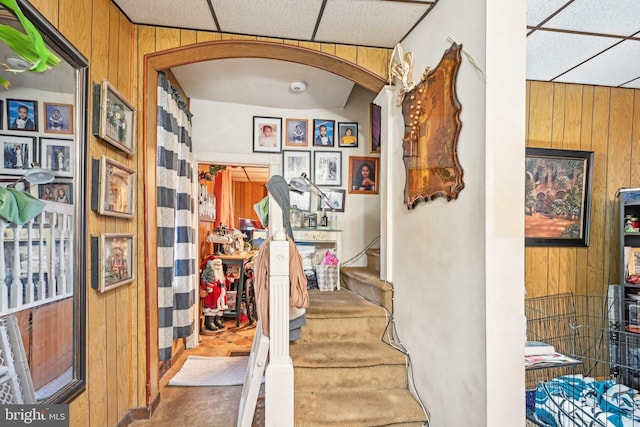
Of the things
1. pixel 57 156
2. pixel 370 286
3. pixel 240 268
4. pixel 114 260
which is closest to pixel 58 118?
pixel 57 156

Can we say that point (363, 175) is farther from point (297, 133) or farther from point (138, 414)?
point (138, 414)

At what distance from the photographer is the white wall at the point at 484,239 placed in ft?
4.66

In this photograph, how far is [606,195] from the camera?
9.55ft

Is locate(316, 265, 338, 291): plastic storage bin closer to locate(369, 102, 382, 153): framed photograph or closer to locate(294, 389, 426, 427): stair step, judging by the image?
locate(294, 389, 426, 427): stair step

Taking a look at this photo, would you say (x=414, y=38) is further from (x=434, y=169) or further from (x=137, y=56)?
(x=137, y=56)

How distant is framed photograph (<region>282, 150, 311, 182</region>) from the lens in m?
3.71

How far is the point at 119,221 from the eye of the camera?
195 cm

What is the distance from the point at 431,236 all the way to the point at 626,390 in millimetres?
1903

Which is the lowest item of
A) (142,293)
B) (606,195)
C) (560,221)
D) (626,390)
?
(626,390)

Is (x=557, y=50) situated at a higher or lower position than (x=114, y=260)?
higher

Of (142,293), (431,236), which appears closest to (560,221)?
(431,236)

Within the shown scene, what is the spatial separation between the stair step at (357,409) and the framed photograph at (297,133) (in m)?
2.57

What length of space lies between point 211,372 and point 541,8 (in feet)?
11.9

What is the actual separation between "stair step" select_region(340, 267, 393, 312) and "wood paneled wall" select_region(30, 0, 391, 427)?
1.64 metres
